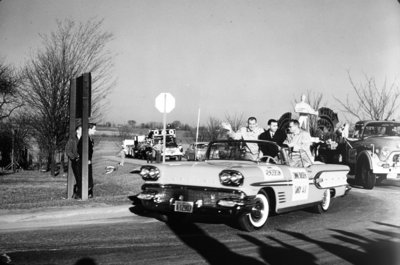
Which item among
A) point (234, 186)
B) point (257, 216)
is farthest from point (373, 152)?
point (234, 186)

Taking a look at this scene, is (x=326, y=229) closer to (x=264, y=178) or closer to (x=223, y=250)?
(x=264, y=178)

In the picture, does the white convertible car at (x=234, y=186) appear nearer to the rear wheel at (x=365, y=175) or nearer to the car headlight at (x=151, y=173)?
the car headlight at (x=151, y=173)

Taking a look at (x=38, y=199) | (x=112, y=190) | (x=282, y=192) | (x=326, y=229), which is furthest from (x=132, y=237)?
(x=112, y=190)

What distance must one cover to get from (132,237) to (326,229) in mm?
2947

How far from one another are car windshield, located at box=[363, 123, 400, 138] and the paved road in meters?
5.53

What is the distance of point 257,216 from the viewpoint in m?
6.35

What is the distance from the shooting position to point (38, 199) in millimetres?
8695

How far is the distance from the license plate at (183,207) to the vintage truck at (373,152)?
724cm

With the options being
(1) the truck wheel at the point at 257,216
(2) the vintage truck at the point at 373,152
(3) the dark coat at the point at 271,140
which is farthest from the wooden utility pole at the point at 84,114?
(2) the vintage truck at the point at 373,152

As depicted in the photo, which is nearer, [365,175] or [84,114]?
[84,114]

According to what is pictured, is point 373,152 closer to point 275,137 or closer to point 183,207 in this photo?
point 275,137

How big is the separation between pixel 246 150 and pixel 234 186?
1.59 meters

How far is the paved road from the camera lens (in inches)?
183

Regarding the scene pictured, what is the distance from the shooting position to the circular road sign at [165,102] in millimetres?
10812
